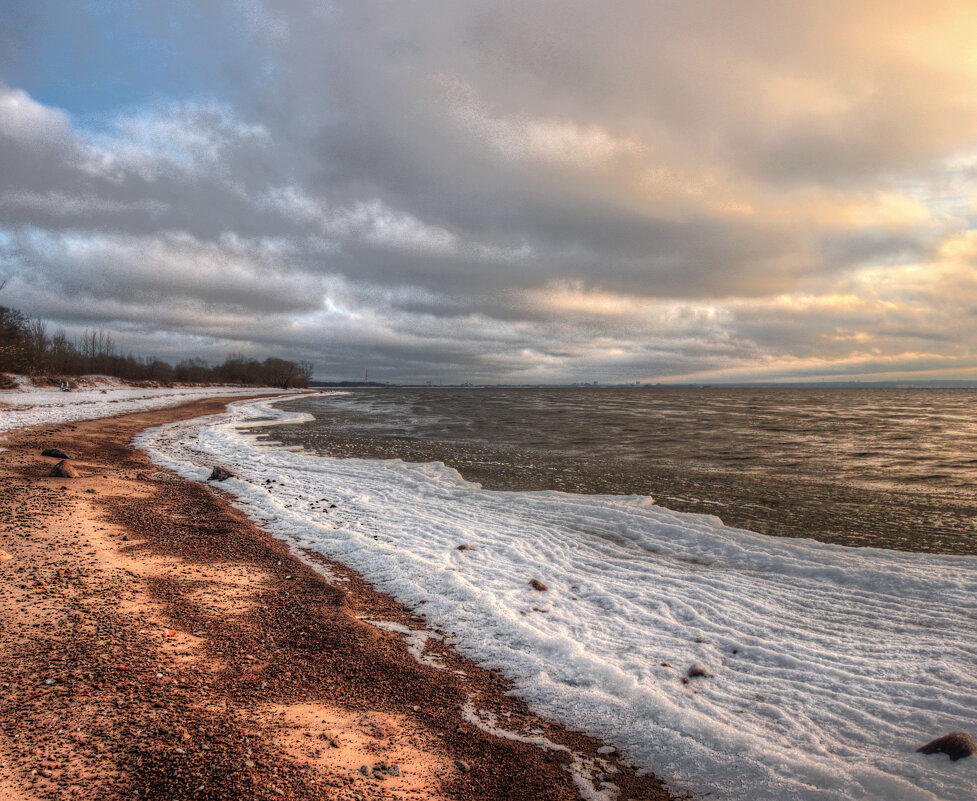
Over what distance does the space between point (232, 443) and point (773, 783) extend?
23.5m

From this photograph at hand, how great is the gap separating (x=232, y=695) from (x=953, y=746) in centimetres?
606

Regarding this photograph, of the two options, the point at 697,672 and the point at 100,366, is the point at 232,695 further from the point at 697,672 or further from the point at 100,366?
the point at 100,366

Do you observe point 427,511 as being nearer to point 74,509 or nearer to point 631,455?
point 74,509

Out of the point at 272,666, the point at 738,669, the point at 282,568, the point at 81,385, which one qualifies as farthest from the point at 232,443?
the point at 81,385

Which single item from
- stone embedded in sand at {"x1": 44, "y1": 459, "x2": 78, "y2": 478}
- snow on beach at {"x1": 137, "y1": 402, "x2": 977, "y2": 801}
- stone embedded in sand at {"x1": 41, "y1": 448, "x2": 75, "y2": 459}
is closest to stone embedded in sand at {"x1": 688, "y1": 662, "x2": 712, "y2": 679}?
snow on beach at {"x1": 137, "y1": 402, "x2": 977, "y2": 801}

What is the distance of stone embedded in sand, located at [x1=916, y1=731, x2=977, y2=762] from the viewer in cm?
401

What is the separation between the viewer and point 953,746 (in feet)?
13.3

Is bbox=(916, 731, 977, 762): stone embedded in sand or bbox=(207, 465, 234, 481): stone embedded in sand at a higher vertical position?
bbox=(916, 731, 977, 762): stone embedded in sand

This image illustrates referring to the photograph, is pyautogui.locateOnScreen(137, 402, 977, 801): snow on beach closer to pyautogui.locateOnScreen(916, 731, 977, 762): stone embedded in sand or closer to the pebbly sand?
pyautogui.locateOnScreen(916, 731, 977, 762): stone embedded in sand

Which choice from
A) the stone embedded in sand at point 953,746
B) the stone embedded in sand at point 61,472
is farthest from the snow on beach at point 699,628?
the stone embedded in sand at point 61,472

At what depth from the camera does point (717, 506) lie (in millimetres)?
13141

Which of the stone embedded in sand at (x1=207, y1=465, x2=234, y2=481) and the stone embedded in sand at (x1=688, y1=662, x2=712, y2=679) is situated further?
the stone embedded in sand at (x1=207, y1=465, x2=234, y2=481)

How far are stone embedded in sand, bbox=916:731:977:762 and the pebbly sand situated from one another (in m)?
2.39

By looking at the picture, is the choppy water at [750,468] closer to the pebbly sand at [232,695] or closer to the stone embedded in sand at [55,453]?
the stone embedded in sand at [55,453]
